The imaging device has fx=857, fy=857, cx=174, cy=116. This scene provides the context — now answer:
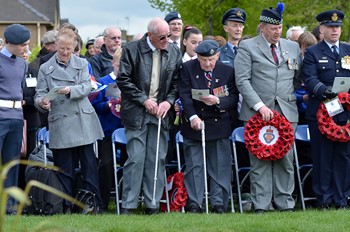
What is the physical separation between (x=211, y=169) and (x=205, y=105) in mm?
827

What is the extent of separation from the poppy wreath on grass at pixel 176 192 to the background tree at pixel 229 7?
21953 millimetres

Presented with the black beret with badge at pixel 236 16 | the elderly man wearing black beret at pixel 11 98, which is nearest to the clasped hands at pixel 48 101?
the elderly man wearing black beret at pixel 11 98

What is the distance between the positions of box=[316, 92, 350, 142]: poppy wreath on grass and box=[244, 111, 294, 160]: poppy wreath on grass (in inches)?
15.2

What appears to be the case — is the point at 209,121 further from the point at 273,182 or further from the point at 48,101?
the point at 48,101

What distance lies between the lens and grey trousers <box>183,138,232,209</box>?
1058cm

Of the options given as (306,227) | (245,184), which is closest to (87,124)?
(245,184)

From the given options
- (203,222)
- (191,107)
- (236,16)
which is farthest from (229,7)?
(203,222)

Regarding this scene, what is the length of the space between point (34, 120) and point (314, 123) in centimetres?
406

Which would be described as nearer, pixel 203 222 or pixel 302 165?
pixel 203 222

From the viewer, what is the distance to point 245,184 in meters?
11.8

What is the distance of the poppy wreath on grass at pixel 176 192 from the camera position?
10719 mm

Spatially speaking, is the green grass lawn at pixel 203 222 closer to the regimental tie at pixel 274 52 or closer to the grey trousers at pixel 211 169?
the grey trousers at pixel 211 169

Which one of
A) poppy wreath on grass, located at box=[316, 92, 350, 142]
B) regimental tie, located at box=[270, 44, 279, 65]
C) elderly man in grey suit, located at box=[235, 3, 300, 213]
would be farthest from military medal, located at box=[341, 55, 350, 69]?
regimental tie, located at box=[270, 44, 279, 65]

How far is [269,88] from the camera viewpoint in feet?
34.3
